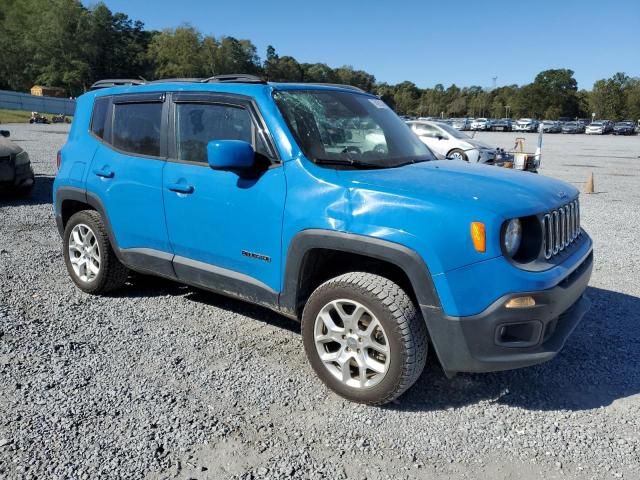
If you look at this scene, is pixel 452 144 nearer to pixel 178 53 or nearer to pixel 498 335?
pixel 498 335

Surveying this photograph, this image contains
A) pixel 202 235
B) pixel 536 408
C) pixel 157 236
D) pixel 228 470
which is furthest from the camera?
pixel 157 236

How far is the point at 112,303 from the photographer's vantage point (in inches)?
189

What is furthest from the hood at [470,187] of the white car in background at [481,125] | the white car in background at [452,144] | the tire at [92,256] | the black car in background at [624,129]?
the black car in background at [624,129]

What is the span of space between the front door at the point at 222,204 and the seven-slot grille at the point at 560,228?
5.22 ft

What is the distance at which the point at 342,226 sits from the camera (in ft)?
10.1

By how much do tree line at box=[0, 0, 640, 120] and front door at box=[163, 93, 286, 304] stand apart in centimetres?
8312

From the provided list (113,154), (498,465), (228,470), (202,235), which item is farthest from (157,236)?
(498,465)

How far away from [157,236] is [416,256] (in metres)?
2.23

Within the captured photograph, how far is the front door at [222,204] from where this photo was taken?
136 inches

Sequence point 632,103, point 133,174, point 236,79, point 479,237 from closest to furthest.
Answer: point 479,237 → point 236,79 → point 133,174 → point 632,103

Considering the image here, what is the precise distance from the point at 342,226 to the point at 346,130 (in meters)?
1.00

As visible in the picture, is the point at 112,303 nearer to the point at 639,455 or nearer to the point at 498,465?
the point at 498,465

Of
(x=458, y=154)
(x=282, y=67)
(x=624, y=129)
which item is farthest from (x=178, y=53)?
(x=458, y=154)

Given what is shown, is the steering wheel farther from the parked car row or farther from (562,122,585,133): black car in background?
(562,122,585,133): black car in background
